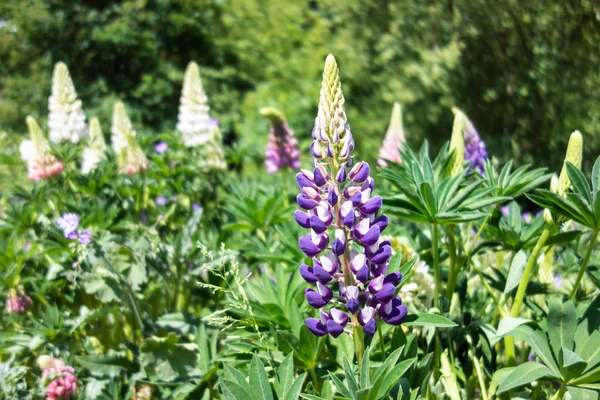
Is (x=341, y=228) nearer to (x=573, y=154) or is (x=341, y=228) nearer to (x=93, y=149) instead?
(x=573, y=154)

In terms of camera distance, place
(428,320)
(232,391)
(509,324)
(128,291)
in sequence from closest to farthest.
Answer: (232,391) < (428,320) < (509,324) < (128,291)

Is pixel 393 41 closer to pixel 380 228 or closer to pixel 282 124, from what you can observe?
pixel 282 124

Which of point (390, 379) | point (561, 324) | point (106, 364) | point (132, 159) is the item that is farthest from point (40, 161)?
point (561, 324)

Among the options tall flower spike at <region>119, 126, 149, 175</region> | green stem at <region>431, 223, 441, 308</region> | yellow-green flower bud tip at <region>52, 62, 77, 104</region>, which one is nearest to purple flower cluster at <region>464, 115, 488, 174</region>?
green stem at <region>431, 223, 441, 308</region>

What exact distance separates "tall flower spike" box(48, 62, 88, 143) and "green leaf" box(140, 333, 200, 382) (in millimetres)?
1532

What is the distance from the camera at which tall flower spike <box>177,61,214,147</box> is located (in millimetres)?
3293

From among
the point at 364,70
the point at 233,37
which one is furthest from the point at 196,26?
the point at 364,70

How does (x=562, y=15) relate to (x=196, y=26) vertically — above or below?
above

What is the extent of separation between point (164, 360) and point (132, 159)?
1160 mm

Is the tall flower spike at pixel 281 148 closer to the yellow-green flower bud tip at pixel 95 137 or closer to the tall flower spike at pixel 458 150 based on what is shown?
the yellow-green flower bud tip at pixel 95 137

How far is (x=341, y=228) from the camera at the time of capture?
1192mm

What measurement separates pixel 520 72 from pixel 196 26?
650cm

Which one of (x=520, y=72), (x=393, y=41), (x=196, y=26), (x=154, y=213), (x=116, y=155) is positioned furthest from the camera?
(x=196, y=26)

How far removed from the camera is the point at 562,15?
4.42 metres
